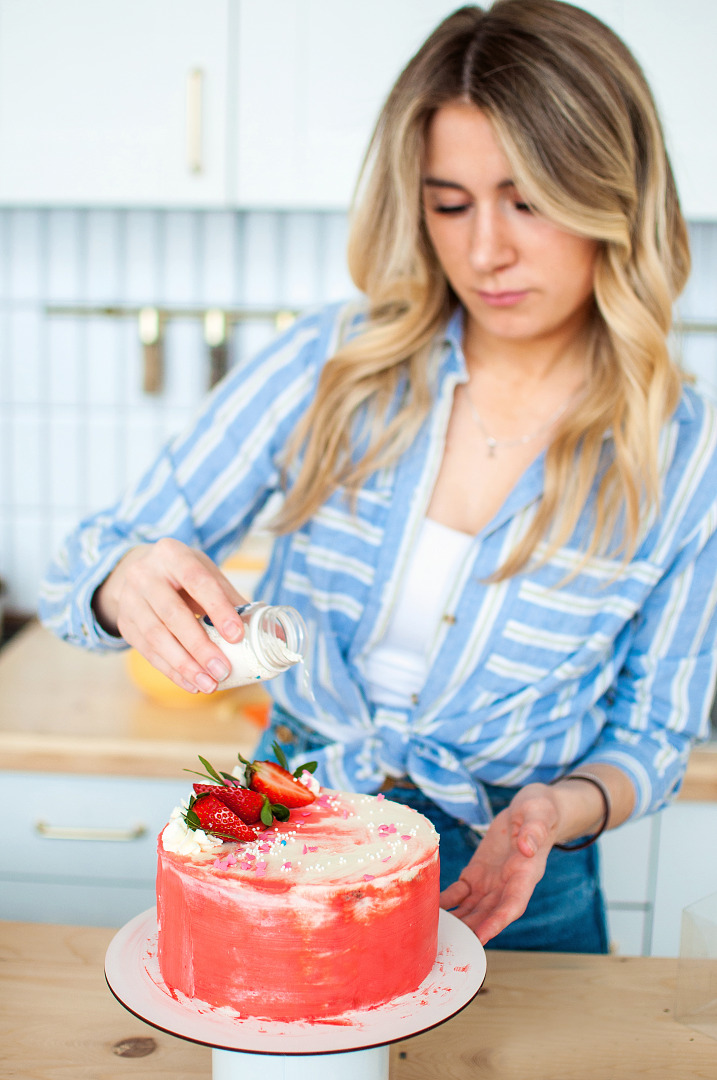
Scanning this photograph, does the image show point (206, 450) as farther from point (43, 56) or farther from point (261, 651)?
point (43, 56)

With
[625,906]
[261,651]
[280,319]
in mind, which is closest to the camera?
[261,651]

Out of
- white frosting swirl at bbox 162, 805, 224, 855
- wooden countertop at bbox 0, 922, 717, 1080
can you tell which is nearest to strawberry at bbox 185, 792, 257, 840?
white frosting swirl at bbox 162, 805, 224, 855

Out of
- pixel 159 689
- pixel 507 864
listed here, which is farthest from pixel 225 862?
pixel 159 689

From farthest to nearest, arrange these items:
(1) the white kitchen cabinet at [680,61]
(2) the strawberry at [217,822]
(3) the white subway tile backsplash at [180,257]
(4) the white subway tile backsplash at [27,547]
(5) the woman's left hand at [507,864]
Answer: (4) the white subway tile backsplash at [27,547], (3) the white subway tile backsplash at [180,257], (1) the white kitchen cabinet at [680,61], (5) the woman's left hand at [507,864], (2) the strawberry at [217,822]

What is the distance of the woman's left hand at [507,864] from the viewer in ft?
2.90

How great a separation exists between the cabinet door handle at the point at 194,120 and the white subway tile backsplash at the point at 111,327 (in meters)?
0.39

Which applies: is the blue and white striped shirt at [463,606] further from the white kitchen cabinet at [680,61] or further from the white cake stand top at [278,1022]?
the white kitchen cabinet at [680,61]

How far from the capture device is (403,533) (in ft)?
3.84

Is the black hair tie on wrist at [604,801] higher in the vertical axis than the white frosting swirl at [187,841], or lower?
lower

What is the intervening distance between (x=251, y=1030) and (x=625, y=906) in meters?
1.21

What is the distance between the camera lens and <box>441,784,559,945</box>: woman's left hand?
2.90 feet

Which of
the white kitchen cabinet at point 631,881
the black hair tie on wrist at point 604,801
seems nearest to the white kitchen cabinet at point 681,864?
the white kitchen cabinet at point 631,881

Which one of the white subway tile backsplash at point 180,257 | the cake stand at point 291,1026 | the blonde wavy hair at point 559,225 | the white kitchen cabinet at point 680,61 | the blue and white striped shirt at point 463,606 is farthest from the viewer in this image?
the white subway tile backsplash at point 180,257

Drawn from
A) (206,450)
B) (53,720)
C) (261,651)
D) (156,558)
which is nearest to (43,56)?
(206,450)
